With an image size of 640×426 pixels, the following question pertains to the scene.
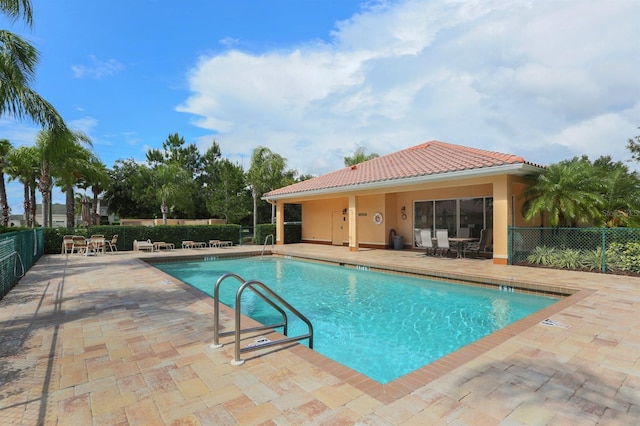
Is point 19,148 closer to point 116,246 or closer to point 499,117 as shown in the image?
point 116,246

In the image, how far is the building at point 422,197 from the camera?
1109 cm

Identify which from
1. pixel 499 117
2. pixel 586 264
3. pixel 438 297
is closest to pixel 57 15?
pixel 438 297

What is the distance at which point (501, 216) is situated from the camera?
1100cm

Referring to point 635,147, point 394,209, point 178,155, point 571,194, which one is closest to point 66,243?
point 394,209

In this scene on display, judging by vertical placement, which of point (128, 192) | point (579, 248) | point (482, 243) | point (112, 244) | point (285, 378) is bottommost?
point (285, 378)

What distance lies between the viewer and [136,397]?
9.77ft

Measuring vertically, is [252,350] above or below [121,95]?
below

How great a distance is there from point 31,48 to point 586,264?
55.4 feet

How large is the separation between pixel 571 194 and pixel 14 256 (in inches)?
630

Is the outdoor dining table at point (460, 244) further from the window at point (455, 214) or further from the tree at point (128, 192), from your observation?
the tree at point (128, 192)

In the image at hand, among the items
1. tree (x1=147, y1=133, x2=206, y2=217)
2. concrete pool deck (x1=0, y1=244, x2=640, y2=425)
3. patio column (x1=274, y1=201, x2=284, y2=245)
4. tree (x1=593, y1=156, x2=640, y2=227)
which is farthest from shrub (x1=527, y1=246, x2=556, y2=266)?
tree (x1=147, y1=133, x2=206, y2=217)

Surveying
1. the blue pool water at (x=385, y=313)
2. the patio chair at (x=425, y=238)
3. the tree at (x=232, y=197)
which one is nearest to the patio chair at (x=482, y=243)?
the patio chair at (x=425, y=238)

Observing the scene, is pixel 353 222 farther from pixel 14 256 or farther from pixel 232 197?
pixel 232 197

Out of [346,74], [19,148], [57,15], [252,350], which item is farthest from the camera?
[19,148]
